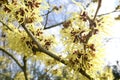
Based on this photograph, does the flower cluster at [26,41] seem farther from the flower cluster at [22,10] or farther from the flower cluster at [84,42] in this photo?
the flower cluster at [84,42]

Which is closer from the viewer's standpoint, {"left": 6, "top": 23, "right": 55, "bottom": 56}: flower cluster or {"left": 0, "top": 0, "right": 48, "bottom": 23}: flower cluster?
{"left": 0, "top": 0, "right": 48, "bottom": 23}: flower cluster

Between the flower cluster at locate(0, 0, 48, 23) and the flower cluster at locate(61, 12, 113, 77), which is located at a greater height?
the flower cluster at locate(0, 0, 48, 23)

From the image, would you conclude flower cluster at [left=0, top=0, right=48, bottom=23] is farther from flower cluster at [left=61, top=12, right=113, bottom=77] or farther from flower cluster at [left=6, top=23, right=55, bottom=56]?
flower cluster at [left=61, top=12, right=113, bottom=77]

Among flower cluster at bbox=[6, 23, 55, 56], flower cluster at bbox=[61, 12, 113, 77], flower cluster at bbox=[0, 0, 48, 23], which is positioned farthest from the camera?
flower cluster at bbox=[6, 23, 55, 56]

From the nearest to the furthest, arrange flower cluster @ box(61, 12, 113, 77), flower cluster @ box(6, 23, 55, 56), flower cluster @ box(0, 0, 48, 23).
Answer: flower cluster @ box(61, 12, 113, 77), flower cluster @ box(0, 0, 48, 23), flower cluster @ box(6, 23, 55, 56)

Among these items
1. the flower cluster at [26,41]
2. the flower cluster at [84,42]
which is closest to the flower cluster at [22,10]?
the flower cluster at [26,41]

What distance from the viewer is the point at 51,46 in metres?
4.32

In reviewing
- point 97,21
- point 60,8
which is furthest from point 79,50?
point 60,8

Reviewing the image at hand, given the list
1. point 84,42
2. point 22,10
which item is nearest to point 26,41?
point 22,10

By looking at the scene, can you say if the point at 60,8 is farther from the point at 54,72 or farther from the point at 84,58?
the point at 84,58

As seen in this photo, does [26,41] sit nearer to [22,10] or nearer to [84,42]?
[22,10]

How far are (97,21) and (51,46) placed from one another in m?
1.02

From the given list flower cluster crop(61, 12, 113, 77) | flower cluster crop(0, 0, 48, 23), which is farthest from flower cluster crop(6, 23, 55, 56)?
→ flower cluster crop(61, 12, 113, 77)

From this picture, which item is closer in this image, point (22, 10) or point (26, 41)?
point (22, 10)
